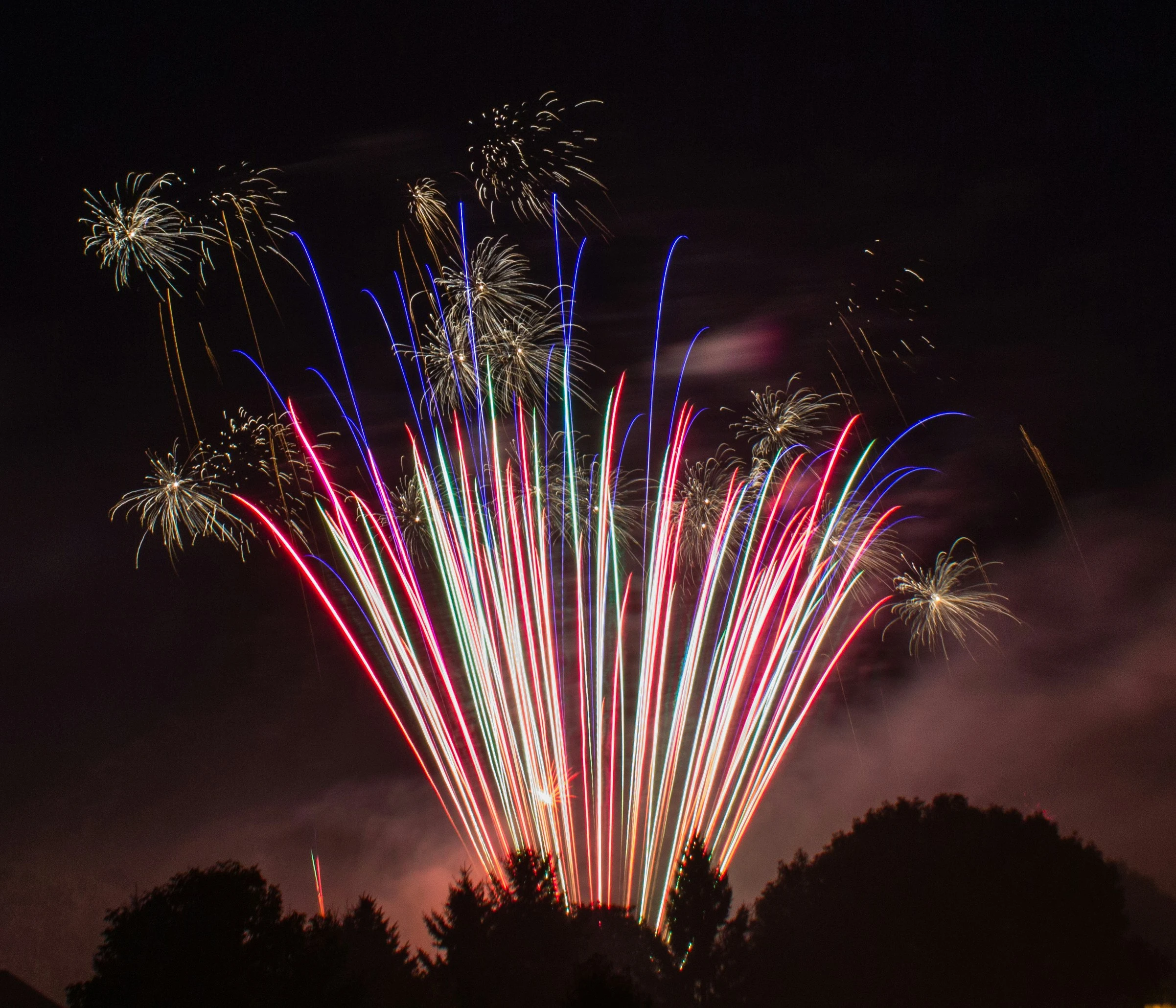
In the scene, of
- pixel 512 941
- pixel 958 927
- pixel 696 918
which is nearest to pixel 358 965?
pixel 512 941

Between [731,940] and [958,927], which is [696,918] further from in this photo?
[958,927]

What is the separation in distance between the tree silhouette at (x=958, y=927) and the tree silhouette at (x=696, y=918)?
7.42 ft

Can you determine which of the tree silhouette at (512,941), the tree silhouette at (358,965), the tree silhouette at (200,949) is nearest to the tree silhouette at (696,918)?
the tree silhouette at (512,941)

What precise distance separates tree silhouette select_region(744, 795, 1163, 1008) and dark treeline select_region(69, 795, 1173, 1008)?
5cm

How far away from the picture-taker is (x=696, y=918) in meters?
23.2

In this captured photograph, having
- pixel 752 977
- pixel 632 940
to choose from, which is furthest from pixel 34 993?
pixel 752 977

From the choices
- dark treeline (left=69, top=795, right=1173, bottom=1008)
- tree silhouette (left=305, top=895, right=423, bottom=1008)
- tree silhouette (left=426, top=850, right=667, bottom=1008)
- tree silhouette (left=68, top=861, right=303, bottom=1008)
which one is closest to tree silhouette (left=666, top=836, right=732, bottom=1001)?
dark treeline (left=69, top=795, right=1173, bottom=1008)

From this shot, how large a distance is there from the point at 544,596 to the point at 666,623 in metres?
2.74

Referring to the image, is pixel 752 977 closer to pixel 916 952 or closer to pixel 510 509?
pixel 916 952

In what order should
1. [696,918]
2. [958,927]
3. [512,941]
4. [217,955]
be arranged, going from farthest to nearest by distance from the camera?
[958,927], [696,918], [512,941], [217,955]

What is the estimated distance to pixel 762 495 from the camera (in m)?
17.9

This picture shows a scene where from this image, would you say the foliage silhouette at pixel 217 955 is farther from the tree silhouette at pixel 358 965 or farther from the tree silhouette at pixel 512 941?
the tree silhouette at pixel 512 941

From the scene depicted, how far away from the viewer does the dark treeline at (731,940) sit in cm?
1619

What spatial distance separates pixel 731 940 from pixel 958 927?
22.8 feet
